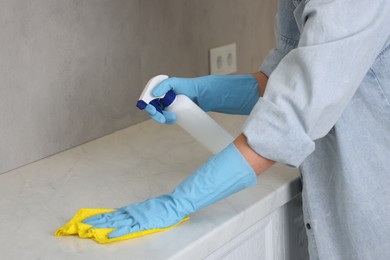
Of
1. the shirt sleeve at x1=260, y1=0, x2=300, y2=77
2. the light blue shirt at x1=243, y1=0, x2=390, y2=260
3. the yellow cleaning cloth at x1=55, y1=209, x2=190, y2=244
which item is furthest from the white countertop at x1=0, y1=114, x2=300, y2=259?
the shirt sleeve at x1=260, y1=0, x2=300, y2=77

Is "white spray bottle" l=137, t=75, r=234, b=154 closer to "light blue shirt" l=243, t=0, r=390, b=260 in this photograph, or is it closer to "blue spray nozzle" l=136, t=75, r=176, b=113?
"blue spray nozzle" l=136, t=75, r=176, b=113

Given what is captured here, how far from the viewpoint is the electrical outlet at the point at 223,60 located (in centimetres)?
191

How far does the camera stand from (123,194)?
1319 millimetres

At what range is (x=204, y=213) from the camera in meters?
1.22

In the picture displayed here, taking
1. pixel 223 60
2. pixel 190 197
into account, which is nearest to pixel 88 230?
pixel 190 197

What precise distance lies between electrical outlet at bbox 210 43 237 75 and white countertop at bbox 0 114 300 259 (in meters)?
0.25

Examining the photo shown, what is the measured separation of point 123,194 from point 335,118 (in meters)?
0.43

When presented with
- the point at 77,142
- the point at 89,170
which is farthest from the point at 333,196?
the point at 77,142

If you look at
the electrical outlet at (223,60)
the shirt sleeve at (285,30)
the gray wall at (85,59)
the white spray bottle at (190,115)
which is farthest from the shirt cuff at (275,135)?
the electrical outlet at (223,60)

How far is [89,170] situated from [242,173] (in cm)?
Result: 44

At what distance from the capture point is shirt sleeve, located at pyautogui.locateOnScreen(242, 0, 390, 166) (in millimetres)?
1045

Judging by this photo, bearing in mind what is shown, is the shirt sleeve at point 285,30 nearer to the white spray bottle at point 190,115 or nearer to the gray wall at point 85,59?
the white spray bottle at point 190,115

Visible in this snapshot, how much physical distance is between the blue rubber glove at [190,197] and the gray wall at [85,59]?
1.34ft

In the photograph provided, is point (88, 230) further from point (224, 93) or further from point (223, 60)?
point (223, 60)
